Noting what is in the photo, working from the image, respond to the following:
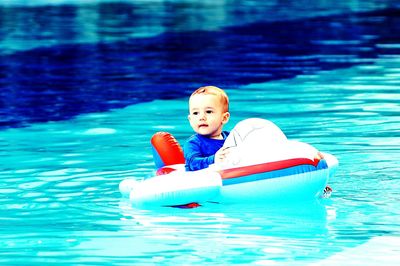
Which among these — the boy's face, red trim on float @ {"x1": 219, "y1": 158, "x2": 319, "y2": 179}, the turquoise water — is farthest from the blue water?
the boy's face

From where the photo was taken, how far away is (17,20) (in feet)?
66.0

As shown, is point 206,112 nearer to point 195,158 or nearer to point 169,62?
point 195,158

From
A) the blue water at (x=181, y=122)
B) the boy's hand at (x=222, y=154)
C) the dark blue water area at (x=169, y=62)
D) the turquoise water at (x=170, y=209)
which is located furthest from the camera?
the dark blue water area at (x=169, y=62)

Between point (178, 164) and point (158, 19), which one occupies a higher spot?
point (158, 19)

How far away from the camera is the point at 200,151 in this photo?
6.39 meters

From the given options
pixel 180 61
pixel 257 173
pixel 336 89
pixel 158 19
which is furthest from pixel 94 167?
pixel 158 19

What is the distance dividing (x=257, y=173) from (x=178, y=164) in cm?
72

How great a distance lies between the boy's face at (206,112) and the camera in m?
6.33

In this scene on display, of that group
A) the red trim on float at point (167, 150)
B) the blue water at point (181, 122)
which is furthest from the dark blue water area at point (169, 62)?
the red trim on float at point (167, 150)

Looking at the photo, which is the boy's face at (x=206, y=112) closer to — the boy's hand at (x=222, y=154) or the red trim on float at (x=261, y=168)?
the boy's hand at (x=222, y=154)

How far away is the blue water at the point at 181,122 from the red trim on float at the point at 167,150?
32 centimetres

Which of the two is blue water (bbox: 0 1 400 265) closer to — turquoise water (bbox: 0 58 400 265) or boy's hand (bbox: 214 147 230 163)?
turquoise water (bbox: 0 58 400 265)

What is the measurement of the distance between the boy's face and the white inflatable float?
13 centimetres

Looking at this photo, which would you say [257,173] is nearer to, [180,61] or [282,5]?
[180,61]
